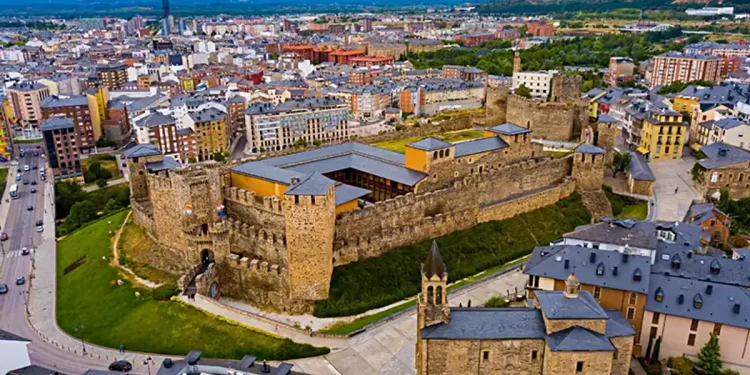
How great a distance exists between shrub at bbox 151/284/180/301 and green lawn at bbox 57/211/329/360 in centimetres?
44

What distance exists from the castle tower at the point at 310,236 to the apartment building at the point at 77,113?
74.8 m

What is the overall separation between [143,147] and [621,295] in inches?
1568

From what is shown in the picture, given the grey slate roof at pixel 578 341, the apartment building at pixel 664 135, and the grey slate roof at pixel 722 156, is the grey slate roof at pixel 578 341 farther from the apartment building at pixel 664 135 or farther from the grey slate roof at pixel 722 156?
the apartment building at pixel 664 135

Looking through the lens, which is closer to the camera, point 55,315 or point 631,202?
point 55,315

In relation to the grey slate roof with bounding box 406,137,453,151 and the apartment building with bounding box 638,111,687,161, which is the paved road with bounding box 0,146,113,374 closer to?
the grey slate roof with bounding box 406,137,453,151

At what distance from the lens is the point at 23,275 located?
170ft

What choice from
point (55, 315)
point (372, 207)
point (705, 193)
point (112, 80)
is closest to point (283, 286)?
point (372, 207)

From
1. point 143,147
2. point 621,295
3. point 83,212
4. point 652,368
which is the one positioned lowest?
point 83,212

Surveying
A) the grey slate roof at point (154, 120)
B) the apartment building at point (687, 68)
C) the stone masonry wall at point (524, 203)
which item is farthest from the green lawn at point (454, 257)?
the apartment building at point (687, 68)

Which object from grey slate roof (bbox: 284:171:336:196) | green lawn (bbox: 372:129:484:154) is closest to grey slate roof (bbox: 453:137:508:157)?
green lawn (bbox: 372:129:484:154)

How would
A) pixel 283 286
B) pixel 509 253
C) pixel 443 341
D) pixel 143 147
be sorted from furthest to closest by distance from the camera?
pixel 143 147, pixel 509 253, pixel 283 286, pixel 443 341

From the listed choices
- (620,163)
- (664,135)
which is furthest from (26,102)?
(664,135)

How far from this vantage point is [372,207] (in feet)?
145

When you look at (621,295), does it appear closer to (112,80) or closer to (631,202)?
(631,202)
